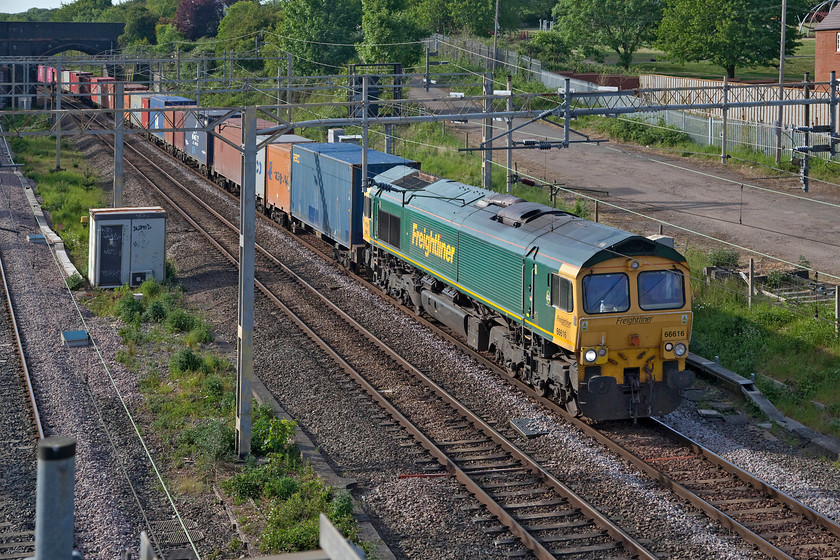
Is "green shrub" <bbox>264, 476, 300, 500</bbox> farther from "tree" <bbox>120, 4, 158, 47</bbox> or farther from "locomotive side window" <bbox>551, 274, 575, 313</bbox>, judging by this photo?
"tree" <bbox>120, 4, 158, 47</bbox>

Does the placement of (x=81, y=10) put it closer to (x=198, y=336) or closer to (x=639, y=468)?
(x=198, y=336)

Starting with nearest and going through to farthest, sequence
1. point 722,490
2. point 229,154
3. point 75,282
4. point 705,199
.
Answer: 1. point 722,490
2. point 75,282
3. point 705,199
4. point 229,154

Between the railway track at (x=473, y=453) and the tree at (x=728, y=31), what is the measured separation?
1487 inches

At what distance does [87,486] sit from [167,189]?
100ft

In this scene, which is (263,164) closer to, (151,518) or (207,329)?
(207,329)

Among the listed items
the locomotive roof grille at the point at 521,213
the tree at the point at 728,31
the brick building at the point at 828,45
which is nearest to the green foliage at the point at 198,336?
the locomotive roof grille at the point at 521,213

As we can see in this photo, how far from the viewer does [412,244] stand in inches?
869

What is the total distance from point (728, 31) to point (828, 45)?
9064 millimetres

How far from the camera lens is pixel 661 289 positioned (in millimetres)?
15648

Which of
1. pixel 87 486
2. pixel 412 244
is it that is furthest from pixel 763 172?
pixel 87 486

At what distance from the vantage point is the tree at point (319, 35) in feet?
230

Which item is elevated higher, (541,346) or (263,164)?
(263,164)

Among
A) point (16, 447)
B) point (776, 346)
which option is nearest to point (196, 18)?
point (776, 346)

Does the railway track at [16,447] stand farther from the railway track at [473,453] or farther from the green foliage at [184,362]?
the railway track at [473,453]
